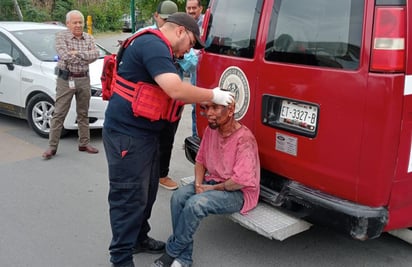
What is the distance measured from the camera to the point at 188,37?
268cm

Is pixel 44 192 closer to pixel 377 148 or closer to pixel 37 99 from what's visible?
pixel 37 99

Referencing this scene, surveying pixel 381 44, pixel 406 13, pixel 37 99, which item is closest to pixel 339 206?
pixel 381 44

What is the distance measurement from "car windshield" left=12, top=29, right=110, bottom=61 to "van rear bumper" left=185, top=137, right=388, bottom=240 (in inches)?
174

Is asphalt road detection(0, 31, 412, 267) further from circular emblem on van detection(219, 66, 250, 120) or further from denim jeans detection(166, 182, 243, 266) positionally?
circular emblem on van detection(219, 66, 250, 120)

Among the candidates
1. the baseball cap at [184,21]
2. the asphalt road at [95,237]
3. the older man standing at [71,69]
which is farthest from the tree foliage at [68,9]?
the baseball cap at [184,21]

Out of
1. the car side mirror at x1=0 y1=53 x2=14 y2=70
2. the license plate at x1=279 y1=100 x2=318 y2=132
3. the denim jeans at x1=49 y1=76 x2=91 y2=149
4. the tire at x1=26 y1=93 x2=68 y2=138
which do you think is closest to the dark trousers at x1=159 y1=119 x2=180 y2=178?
the license plate at x1=279 y1=100 x2=318 y2=132

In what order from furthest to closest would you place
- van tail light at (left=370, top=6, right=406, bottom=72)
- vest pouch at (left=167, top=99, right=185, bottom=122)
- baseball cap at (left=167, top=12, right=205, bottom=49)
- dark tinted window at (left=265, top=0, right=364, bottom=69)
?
vest pouch at (left=167, top=99, right=185, bottom=122) < baseball cap at (left=167, top=12, right=205, bottom=49) < dark tinted window at (left=265, top=0, right=364, bottom=69) < van tail light at (left=370, top=6, right=406, bottom=72)

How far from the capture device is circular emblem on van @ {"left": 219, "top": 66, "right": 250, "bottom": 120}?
3111 millimetres

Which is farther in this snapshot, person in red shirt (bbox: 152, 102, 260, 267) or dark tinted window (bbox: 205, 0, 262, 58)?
dark tinted window (bbox: 205, 0, 262, 58)

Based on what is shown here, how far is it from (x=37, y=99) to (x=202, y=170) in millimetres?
3846

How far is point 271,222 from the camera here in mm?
2822

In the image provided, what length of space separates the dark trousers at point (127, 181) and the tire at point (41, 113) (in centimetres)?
358

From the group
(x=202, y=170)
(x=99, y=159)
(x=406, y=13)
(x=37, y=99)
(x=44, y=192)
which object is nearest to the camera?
(x=406, y=13)

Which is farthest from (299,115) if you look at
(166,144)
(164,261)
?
(166,144)
